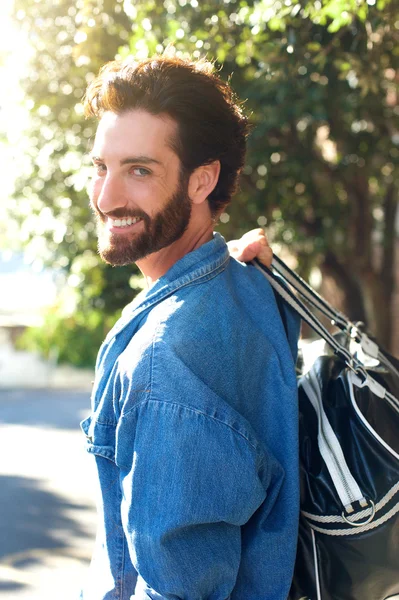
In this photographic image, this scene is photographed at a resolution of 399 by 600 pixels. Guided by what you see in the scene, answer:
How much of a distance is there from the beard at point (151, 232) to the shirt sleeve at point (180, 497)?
463 mm

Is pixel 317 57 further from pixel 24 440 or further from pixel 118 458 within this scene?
pixel 24 440

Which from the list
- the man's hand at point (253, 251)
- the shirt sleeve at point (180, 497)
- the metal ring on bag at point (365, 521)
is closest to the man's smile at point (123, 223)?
the man's hand at point (253, 251)

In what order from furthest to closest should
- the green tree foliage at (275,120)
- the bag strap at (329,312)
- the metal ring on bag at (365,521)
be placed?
the green tree foliage at (275,120)
the bag strap at (329,312)
the metal ring on bag at (365,521)

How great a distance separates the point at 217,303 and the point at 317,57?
2129mm

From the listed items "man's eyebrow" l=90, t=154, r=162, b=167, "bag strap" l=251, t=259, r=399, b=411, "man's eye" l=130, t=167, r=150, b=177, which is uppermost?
"man's eyebrow" l=90, t=154, r=162, b=167

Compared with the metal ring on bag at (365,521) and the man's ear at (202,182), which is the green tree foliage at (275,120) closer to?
the man's ear at (202,182)

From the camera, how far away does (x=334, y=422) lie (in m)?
1.76

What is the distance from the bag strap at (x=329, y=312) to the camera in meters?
2.09

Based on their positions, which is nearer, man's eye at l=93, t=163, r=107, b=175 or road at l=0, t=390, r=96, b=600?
Answer: man's eye at l=93, t=163, r=107, b=175

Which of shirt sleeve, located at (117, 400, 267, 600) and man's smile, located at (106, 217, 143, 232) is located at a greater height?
man's smile, located at (106, 217, 143, 232)

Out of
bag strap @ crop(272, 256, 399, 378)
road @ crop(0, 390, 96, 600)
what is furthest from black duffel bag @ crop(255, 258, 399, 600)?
road @ crop(0, 390, 96, 600)

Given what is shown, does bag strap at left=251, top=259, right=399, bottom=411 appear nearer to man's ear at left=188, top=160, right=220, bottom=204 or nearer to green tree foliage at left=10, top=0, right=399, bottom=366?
man's ear at left=188, top=160, right=220, bottom=204

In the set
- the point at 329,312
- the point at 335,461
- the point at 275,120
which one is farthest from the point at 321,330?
the point at 275,120

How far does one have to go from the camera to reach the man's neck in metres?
1.91
